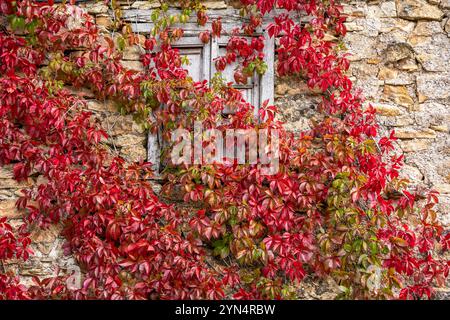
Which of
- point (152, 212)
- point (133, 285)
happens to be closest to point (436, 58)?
point (152, 212)

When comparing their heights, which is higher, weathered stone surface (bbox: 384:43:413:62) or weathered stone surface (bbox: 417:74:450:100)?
weathered stone surface (bbox: 384:43:413:62)

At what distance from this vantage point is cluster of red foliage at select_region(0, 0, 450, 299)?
4.04m

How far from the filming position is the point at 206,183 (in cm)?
421

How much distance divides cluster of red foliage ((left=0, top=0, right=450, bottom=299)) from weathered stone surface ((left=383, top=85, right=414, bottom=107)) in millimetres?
258

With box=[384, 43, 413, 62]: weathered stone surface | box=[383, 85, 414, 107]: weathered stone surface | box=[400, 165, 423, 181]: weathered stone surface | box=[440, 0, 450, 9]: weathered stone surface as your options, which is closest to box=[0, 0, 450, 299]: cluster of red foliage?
box=[400, 165, 423, 181]: weathered stone surface

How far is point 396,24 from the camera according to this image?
4434 millimetres

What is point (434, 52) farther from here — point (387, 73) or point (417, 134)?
point (417, 134)

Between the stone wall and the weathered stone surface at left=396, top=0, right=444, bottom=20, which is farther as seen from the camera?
the weathered stone surface at left=396, top=0, right=444, bottom=20

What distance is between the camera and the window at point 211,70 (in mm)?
4406

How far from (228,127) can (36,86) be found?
1545 mm

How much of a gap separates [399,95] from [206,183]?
1.68 metres

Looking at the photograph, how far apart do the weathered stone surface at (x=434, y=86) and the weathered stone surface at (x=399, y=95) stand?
10 centimetres

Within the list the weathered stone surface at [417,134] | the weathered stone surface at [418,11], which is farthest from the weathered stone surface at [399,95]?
A: the weathered stone surface at [418,11]

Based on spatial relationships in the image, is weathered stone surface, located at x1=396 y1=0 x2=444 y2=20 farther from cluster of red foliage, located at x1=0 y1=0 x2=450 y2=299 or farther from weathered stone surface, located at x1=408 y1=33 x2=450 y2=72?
cluster of red foliage, located at x1=0 y1=0 x2=450 y2=299
